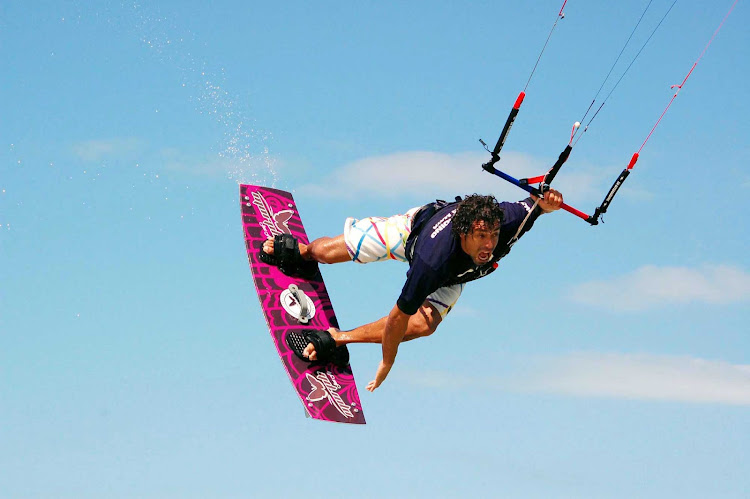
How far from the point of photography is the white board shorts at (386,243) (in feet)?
33.9

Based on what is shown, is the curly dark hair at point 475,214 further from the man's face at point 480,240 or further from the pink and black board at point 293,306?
the pink and black board at point 293,306

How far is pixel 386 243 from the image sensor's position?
1040cm

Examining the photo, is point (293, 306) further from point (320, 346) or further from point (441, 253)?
point (441, 253)

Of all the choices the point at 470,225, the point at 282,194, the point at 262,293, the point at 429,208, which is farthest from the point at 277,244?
the point at 470,225

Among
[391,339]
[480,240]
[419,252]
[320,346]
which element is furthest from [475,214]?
[320,346]

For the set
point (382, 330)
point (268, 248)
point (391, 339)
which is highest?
point (268, 248)

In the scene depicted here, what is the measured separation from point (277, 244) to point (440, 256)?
3045 mm

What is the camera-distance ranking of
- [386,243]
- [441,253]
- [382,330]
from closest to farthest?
[441,253] < [386,243] < [382,330]

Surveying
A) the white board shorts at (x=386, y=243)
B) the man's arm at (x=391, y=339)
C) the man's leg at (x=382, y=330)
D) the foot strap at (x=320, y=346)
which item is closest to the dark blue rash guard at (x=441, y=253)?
the man's arm at (x=391, y=339)

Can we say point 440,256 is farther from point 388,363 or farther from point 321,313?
point 321,313

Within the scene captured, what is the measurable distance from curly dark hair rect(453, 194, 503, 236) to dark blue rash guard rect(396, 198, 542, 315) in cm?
16

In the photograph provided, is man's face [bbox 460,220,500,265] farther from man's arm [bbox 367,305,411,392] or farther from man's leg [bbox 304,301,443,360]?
man's leg [bbox 304,301,443,360]

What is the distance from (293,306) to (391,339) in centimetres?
218

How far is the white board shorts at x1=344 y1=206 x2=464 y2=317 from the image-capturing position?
10.3 meters
